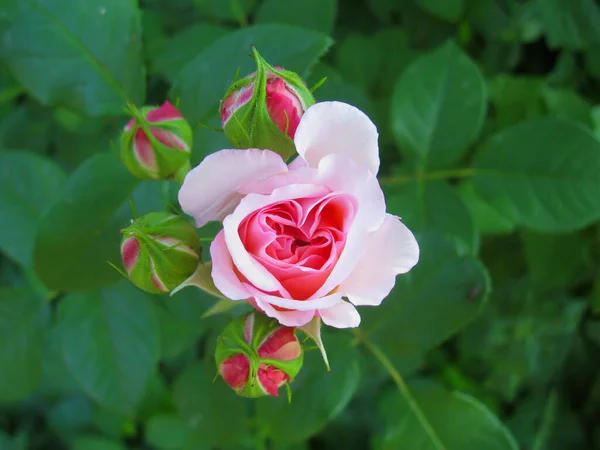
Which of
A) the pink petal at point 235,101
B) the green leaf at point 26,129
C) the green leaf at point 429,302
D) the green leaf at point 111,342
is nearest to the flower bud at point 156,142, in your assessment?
the pink petal at point 235,101

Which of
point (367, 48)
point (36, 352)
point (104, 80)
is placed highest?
point (104, 80)

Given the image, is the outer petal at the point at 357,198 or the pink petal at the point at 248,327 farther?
the pink petal at the point at 248,327

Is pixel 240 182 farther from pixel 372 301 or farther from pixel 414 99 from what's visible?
pixel 414 99

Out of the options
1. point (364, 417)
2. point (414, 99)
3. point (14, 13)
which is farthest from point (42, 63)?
point (364, 417)

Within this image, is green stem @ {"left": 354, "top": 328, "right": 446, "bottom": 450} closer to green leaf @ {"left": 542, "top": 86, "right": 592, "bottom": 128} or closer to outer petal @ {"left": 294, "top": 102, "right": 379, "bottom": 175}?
outer petal @ {"left": 294, "top": 102, "right": 379, "bottom": 175}

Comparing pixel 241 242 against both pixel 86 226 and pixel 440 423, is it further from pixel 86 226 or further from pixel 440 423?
pixel 440 423

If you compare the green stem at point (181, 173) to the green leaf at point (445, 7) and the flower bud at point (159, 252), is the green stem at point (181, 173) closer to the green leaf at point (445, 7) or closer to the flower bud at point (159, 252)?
the flower bud at point (159, 252)

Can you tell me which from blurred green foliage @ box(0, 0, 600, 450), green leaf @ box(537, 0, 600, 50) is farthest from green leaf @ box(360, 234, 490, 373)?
green leaf @ box(537, 0, 600, 50)
